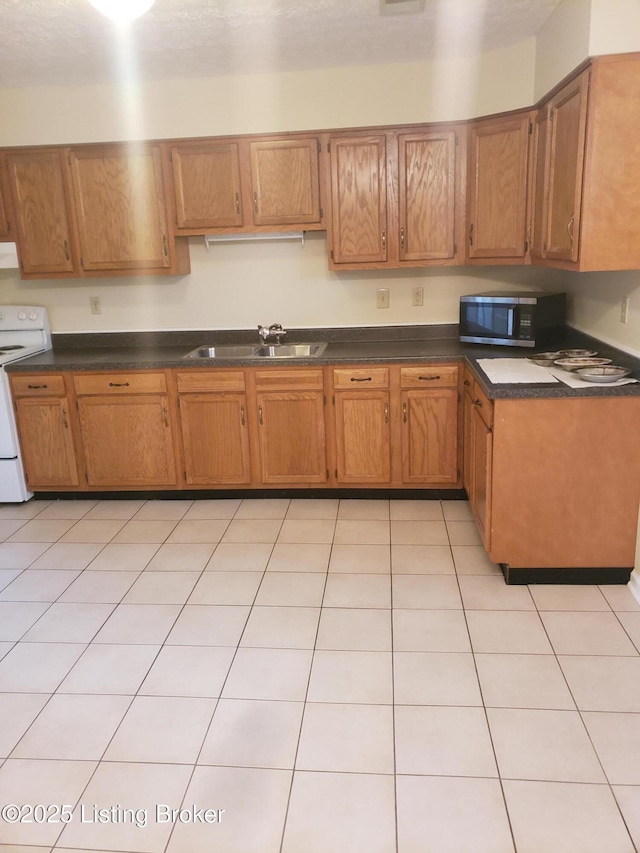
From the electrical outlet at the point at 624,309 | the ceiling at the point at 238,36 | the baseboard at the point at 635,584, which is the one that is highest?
the ceiling at the point at 238,36

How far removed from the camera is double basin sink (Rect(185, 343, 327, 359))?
4059 millimetres

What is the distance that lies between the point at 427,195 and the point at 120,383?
1996 mm

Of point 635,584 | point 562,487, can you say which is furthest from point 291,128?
point 635,584

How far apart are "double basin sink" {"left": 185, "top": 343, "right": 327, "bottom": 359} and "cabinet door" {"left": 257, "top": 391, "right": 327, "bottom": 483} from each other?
1.28ft

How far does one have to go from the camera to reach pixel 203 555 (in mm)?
3256

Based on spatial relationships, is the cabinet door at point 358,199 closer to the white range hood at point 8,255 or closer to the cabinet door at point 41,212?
the cabinet door at point 41,212

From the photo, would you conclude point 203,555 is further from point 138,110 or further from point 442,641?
point 138,110

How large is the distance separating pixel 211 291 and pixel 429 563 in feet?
7.14

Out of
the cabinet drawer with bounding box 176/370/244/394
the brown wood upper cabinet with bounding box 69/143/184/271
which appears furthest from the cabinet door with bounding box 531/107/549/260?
the brown wood upper cabinet with bounding box 69/143/184/271

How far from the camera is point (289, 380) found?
369 centimetres

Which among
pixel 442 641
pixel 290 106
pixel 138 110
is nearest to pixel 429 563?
pixel 442 641

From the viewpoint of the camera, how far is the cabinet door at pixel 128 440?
3824mm

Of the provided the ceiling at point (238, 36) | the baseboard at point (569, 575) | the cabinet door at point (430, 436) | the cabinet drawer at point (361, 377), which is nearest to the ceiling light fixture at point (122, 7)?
the ceiling at point (238, 36)

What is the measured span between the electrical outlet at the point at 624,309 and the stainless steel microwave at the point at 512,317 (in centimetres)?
59
